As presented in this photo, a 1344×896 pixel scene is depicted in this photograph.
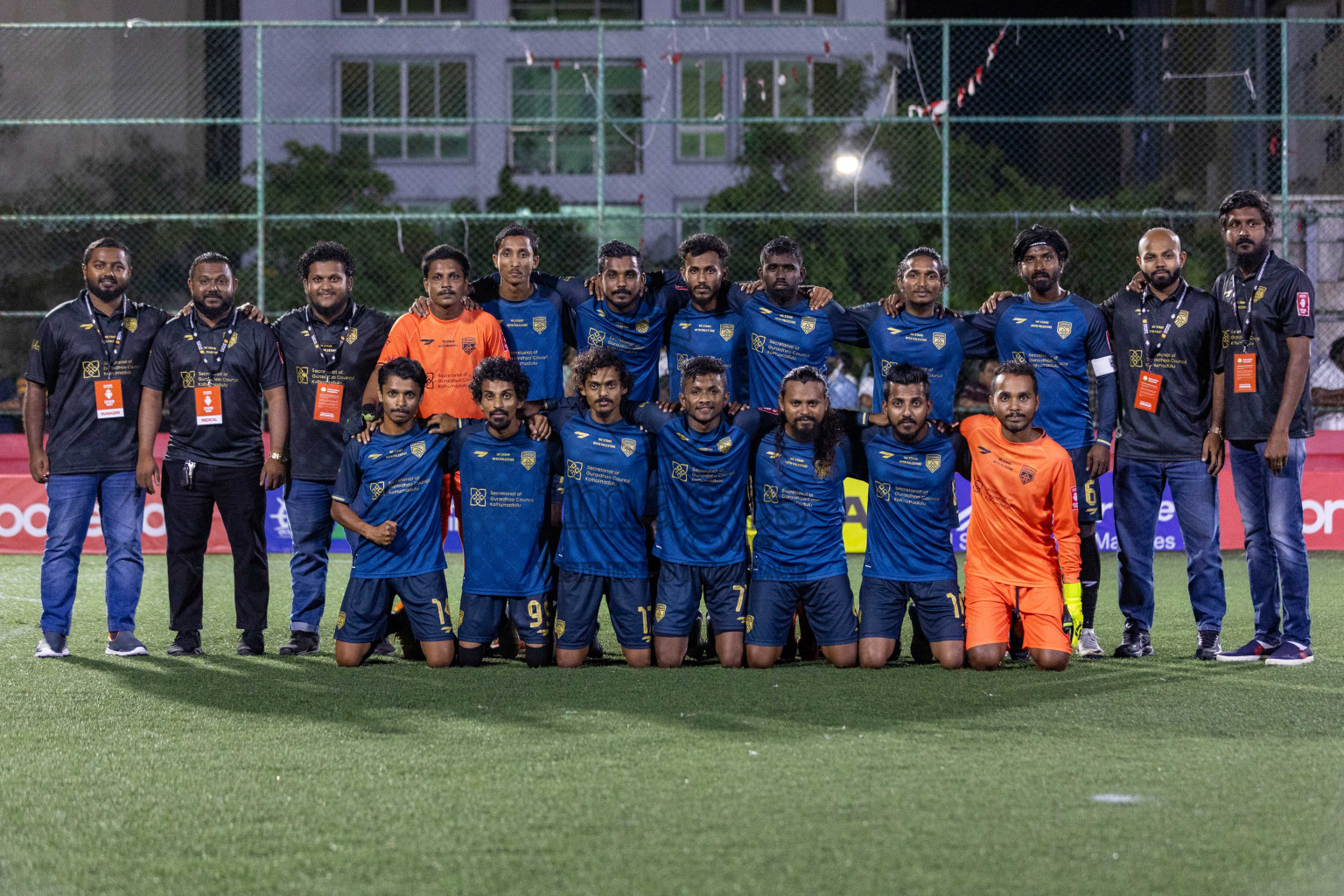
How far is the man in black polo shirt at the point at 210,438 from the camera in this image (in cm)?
640

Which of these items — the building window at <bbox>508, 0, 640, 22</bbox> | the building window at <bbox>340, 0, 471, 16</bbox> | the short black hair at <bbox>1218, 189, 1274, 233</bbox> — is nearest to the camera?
the short black hair at <bbox>1218, 189, 1274, 233</bbox>

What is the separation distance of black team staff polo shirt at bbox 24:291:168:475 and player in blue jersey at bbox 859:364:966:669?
345 cm

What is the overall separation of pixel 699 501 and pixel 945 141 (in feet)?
25.6

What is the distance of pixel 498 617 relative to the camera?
6113 millimetres

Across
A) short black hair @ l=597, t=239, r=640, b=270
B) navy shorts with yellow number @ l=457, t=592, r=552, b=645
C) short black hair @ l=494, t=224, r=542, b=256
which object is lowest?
navy shorts with yellow number @ l=457, t=592, r=552, b=645

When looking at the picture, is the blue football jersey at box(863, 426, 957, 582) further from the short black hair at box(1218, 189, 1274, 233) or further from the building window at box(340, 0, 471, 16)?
the building window at box(340, 0, 471, 16)

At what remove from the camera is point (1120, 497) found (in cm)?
644

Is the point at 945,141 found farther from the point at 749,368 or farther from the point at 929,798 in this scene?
the point at 929,798

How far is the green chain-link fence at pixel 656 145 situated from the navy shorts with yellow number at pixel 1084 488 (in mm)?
6550

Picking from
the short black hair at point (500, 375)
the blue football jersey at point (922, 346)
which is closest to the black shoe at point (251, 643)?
the short black hair at point (500, 375)

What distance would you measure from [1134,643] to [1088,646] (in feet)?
0.68

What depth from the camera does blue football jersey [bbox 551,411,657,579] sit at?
603 centimetres

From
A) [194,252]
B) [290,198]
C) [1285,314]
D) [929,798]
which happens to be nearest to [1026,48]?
[290,198]

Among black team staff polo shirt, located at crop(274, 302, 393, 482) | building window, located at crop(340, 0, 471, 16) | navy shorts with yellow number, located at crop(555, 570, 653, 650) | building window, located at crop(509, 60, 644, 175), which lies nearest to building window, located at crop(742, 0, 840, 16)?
building window, located at crop(509, 60, 644, 175)
